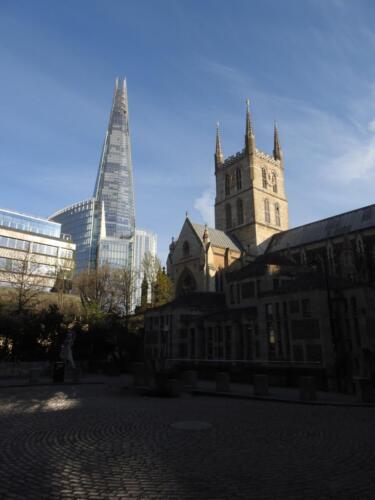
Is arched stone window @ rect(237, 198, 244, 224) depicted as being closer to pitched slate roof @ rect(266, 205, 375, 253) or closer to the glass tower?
pitched slate roof @ rect(266, 205, 375, 253)

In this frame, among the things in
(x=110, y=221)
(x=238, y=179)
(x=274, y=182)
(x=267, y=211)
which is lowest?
→ (x=267, y=211)

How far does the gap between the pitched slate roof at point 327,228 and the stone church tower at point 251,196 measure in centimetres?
404

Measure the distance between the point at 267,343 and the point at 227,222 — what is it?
44095 mm

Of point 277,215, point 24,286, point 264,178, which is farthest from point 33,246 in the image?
point 277,215

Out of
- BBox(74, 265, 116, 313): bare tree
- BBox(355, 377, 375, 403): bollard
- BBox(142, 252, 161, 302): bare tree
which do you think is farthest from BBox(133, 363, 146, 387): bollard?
BBox(142, 252, 161, 302): bare tree

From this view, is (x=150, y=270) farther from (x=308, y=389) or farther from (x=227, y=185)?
(x=308, y=389)

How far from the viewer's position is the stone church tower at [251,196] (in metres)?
58.6

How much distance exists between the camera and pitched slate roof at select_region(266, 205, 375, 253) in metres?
44.7

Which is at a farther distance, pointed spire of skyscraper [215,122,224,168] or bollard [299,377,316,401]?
pointed spire of skyscraper [215,122,224,168]

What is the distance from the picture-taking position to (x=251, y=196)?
5966cm

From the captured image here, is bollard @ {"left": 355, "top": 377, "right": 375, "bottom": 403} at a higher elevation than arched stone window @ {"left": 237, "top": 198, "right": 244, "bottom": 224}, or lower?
lower

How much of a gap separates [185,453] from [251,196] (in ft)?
182

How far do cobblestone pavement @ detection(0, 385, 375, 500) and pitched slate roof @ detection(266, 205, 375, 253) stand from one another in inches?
1449

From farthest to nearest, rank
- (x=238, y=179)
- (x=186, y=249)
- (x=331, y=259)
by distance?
(x=238, y=179) → (x=186, y=249) → (x=331, y=259)
